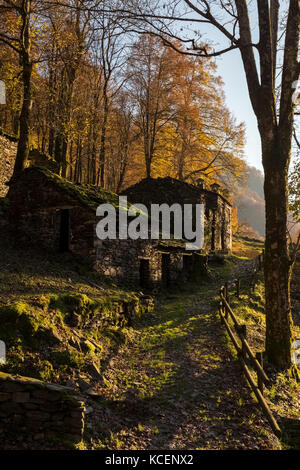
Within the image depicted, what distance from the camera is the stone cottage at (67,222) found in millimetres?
12062

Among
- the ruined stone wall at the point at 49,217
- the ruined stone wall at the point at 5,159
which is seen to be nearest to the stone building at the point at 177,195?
the ruined stone wall at the point at 5,159

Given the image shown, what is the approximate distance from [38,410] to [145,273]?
1018 cm

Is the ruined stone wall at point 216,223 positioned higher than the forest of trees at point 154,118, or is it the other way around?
the forest of trees at point 154,118

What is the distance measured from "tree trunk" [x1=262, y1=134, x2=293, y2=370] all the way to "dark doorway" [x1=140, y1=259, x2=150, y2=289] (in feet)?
24.1

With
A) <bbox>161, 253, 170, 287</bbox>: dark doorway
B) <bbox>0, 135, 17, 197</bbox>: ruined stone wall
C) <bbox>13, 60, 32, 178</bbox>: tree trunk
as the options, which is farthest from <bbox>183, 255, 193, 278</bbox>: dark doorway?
<bbox>0, 135, 17, 197</bbox>: ruined stone wall

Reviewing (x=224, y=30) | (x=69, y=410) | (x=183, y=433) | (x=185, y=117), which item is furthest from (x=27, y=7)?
(x=183, y=433)

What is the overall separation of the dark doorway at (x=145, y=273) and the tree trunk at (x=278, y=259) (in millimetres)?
7356

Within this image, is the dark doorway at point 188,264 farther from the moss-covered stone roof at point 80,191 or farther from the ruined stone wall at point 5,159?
the ruined stone wall at point 5,159

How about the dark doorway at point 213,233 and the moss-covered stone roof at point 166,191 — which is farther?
the dark doorway at point 213,233

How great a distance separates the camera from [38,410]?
4.66 m

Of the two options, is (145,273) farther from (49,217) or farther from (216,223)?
(216,223)

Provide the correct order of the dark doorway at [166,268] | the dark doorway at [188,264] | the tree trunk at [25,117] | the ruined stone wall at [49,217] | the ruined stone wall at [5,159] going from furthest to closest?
the dark doorway at [188,264] < the ruined stone wall at [5,159] < the dark doorway at [166,268] < the tree trunk at [25,117] < the ruined stone wall at [49,217]

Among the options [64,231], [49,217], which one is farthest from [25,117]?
[64,231]

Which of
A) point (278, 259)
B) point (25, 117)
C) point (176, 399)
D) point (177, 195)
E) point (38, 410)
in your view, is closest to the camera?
point (38, 410)
